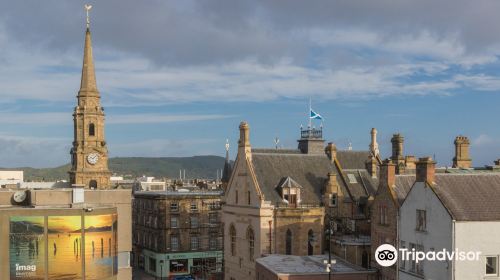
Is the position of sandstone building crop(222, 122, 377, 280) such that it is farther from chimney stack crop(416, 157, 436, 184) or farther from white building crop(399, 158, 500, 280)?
chimney stack crop(416, 157, 436, 184)

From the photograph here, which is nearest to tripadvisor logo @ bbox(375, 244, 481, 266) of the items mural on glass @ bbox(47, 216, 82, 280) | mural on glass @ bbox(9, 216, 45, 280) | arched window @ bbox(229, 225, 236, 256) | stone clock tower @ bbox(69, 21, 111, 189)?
arched window @ bbox(229, 225, 236, 256)

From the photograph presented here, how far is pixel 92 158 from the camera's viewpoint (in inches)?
4107

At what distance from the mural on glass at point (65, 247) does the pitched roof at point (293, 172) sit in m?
18.3

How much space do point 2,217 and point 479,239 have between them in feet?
123

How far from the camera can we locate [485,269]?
41844 millimetres

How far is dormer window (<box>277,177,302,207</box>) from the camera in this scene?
6309 centimetres

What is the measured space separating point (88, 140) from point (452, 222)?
74.3m

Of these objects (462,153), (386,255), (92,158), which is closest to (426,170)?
(386,255)

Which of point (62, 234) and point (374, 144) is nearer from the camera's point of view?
point (62, 234)

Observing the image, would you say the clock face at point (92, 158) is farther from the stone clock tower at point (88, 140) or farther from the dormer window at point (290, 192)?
the dormer window at point (290, 192)

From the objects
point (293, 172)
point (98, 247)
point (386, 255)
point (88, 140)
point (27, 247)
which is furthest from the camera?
point (88, 140)

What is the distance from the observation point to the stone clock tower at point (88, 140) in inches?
4085

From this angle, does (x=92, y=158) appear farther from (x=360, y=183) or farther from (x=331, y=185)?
(x=331, y=185)

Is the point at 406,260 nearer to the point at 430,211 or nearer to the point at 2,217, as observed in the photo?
the point at 430,211
